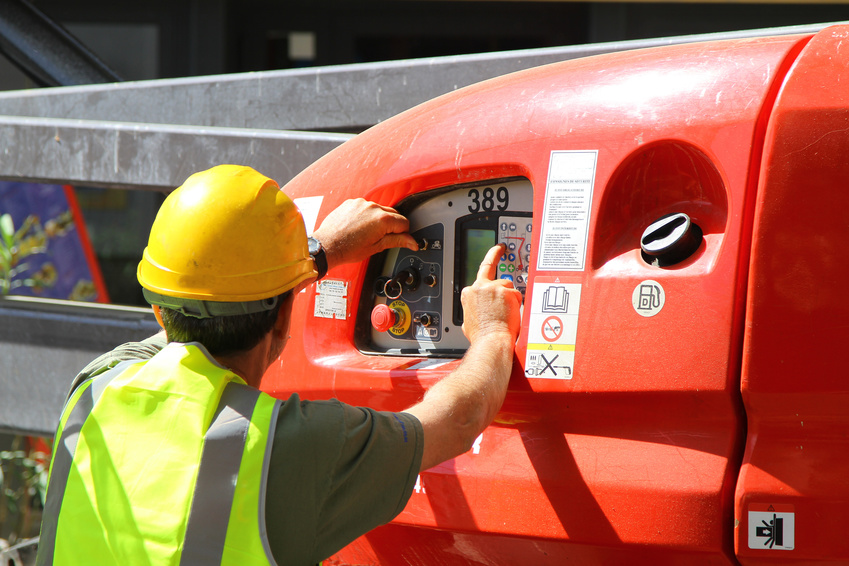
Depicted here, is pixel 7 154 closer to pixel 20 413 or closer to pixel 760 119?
pixel 20 413

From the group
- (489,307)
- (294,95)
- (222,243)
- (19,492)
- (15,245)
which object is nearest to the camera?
(222,243)

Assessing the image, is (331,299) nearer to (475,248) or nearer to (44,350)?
(475,248)

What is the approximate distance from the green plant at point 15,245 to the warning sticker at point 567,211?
302 cm

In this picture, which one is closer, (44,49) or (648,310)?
(648,310)

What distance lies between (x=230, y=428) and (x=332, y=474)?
186 mm

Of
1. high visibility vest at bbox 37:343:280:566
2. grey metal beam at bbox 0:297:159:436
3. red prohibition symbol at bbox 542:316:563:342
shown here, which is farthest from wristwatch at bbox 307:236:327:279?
grey metal beam at bbox 0:297:159:436

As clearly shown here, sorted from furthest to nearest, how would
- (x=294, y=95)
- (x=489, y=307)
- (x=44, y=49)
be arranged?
(x=44, y=49) → (x=294, y=95) → (x=489, y=307)

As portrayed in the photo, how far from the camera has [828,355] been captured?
1.43 m

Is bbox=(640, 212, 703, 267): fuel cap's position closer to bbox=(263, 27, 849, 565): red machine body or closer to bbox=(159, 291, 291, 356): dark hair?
bbox=(263, 27, 849, 565): red machine body

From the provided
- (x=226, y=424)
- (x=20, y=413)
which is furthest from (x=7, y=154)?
(x=226, y=424)

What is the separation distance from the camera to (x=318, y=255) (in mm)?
1919

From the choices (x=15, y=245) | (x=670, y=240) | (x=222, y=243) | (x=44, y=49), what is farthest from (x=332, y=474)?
(x=15, y=245)

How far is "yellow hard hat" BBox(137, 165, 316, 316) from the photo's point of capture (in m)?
1.56

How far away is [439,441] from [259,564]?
369 mm
